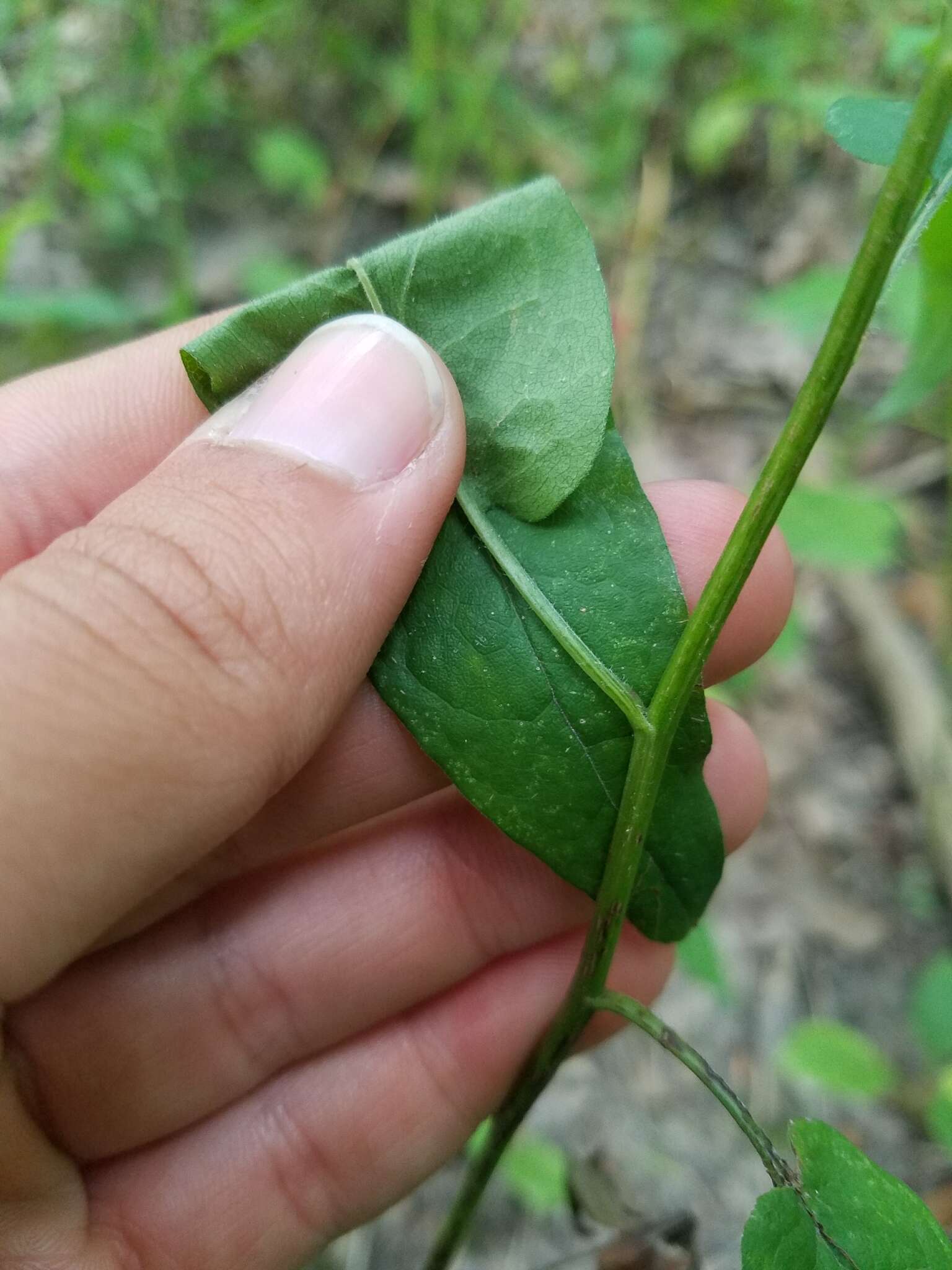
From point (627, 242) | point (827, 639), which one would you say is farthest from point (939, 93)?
point (627, 242)

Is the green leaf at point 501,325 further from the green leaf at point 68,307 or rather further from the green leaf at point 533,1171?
the green leaf at point 533,1171

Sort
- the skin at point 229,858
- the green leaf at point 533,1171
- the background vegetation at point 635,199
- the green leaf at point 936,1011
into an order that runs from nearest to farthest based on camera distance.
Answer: the skin at point 229,858 → the green leaf at point 533,1171 → the green leaf at point 936,1011 → the background vegetation at point 635,199

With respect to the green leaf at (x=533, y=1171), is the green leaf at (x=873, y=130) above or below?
above

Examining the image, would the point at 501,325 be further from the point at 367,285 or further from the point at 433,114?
the point at 433,114

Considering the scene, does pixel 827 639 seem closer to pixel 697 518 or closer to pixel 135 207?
pixel 697 518

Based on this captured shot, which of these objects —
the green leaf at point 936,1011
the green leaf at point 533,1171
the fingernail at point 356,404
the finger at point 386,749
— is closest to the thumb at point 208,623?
the fingernail at point 356,404

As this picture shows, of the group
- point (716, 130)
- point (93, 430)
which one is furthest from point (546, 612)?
point (716, 130)

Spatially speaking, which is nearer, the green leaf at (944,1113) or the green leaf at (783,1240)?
the green leaf at (783,1240)

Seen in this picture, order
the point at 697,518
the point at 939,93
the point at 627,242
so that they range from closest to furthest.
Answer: the point at 939,93 → the point at 697,518 → the point at 627,242
